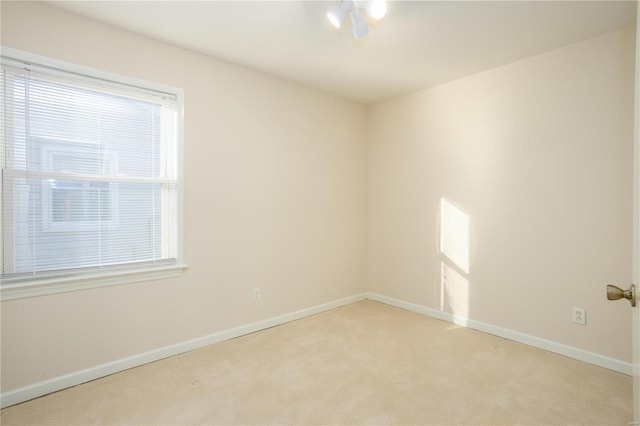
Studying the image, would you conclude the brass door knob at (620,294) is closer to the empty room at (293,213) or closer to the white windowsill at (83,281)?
the empty room at (293,213)

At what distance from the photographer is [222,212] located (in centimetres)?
295

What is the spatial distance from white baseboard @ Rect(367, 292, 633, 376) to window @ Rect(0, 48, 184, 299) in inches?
98.7

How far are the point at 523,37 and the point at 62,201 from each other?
11.3 feet

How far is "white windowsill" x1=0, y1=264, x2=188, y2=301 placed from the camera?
2.05 m

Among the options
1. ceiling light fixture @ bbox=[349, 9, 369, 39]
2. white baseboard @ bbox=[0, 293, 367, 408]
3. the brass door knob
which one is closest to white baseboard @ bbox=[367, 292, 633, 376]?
white baseboard @ bbox=[0, 293, 367, 408]

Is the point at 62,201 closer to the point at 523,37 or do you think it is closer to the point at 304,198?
the point at 304,198

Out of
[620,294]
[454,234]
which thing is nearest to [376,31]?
[454,234]

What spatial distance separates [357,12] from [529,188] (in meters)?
2.01

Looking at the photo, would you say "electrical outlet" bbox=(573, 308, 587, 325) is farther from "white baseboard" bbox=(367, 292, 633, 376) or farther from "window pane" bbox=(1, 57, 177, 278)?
"window pane" bbox=(1, 57, 177, 278)

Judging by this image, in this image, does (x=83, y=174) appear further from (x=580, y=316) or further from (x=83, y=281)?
(x=580, y=316)

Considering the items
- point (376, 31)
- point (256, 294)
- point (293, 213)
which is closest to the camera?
point (376, 31)

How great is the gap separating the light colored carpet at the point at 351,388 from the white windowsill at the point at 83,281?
64 cm

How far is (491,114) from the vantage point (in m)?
3.09

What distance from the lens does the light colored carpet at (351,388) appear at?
75.4 inches
